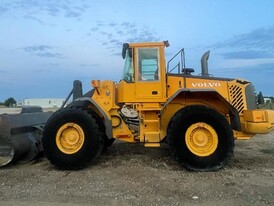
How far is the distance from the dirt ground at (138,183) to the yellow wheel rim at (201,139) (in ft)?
1.75

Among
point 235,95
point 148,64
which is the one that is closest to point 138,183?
point 148,64

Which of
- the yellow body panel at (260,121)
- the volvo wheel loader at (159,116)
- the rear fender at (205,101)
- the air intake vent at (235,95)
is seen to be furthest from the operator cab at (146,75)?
the yellow body panel at (260,121)

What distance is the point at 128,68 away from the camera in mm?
8891

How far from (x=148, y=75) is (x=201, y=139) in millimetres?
2009

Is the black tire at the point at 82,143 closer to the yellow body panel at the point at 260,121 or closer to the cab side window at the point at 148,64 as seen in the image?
the cab side window at the point at 148,64

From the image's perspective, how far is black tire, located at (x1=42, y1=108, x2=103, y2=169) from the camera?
8.05m

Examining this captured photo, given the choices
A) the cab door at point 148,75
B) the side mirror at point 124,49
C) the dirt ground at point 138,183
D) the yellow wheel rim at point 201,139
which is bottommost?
the dirt ground at point 138,183

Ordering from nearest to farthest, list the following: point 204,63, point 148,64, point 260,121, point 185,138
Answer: point 185,138 < point 260,121 < point 148,64 < point 204,63

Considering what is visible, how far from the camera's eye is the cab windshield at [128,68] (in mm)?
8695

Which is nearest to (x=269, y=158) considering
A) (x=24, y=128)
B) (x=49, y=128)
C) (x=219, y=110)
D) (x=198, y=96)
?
(x=219, y=110)

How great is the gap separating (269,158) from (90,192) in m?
5.16

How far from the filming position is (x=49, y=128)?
26.9ft

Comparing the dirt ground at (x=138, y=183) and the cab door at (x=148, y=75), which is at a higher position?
the cab door at (x=148, y=75)

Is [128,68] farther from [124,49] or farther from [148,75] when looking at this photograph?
[148,75]
